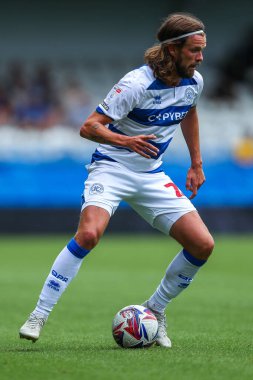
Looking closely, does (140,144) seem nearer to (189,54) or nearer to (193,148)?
(189,54)

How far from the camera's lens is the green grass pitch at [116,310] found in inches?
223

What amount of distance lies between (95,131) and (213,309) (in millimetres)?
3492

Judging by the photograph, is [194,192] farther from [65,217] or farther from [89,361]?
[65,217]

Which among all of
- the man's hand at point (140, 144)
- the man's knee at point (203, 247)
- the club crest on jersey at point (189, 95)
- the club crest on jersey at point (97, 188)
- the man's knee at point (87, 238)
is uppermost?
the club crest on jersey at point (189, 95)

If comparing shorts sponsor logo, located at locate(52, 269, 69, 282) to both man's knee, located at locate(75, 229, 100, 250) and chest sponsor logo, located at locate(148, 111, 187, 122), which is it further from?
chest sponsor logo, located at locate(148, 111, 187, 122)

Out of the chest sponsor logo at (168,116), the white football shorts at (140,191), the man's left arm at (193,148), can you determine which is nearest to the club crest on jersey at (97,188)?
the white football shorts at (140,191)

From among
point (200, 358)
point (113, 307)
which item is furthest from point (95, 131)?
point (113, 307)

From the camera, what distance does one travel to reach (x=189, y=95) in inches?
275

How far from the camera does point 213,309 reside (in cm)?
947

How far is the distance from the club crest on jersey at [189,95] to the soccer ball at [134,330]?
1549 mm

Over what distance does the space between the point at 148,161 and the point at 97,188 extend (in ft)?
1.46

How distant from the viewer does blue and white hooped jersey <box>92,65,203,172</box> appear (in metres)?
6.64

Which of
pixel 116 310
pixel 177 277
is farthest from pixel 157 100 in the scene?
pixel 116 310

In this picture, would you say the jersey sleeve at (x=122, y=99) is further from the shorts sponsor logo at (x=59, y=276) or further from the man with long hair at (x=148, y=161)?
the shorts sponsor logo at (x=59, y=276)
